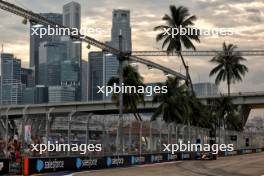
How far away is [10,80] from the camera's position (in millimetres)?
79812

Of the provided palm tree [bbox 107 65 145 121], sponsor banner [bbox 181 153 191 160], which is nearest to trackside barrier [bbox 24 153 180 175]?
sponsor banner [bbox 181 153 191 160]

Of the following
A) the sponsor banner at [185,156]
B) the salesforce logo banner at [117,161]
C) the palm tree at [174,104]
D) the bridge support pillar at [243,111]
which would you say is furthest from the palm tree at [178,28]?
the bridge support pillar at [243,111]

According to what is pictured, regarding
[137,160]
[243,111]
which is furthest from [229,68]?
[137,160]

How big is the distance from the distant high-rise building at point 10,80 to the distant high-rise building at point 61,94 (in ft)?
29.6

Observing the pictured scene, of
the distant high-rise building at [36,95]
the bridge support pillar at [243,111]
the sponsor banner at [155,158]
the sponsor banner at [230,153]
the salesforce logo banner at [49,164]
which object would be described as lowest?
the sponsor banner at [230,153]

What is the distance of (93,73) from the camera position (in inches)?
2840

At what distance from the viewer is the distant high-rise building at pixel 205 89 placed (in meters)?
126

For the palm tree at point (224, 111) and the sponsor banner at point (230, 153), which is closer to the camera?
the sponsor banner at point (230, 153)

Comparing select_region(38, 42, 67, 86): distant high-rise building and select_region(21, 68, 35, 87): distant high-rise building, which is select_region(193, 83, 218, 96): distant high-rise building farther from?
select_region(38, 42, 67, 86): distant high-rise building

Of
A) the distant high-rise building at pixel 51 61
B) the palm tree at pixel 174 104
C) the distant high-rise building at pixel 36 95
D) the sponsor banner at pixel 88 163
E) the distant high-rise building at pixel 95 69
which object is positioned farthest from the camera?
the distant high-rise building at pixel 36 95

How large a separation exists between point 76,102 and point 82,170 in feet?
269

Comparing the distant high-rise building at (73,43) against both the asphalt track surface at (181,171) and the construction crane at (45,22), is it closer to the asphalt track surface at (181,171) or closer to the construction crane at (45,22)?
the construction crane at (45,22)

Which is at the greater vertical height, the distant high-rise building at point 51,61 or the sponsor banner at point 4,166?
the distant high-rise building at point 51,61

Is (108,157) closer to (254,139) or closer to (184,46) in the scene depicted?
(184,46)
